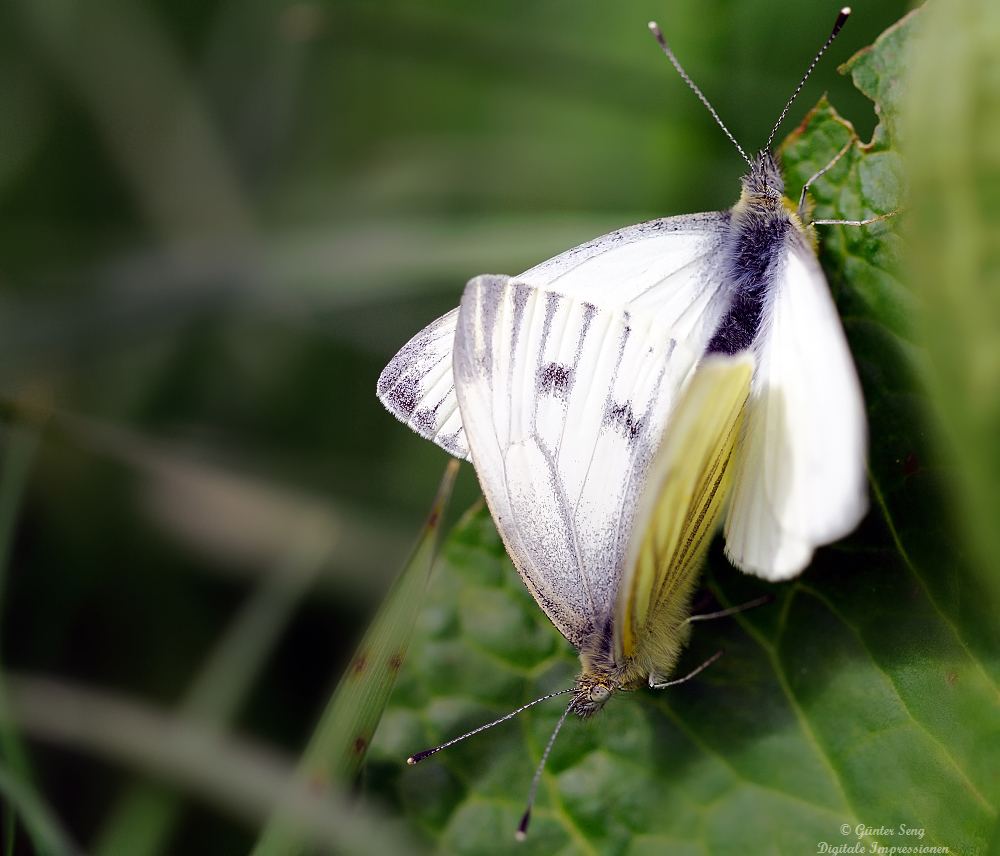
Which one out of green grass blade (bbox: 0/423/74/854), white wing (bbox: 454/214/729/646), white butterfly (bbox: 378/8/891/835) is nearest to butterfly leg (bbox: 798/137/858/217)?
white butterfly (bbox: 378/8/891/835)

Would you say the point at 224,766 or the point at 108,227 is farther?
the point at 108,227

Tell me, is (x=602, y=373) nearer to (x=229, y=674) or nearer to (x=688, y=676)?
(x=688, y=676)

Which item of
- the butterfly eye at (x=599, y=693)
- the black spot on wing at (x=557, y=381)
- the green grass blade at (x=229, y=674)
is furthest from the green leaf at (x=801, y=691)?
the green grass blade at (x=229, y=674)

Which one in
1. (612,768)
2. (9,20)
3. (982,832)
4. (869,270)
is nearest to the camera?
(982,832)

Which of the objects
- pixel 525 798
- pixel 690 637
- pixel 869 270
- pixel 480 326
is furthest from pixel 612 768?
pixel 869 270

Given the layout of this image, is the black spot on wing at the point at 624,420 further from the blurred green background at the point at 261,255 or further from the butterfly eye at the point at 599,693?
the blurred green background at the point at 261,255

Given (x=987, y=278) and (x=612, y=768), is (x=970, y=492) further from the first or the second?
(x=612, y=768)

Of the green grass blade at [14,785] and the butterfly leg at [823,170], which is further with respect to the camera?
the green grass blade at [14,785]

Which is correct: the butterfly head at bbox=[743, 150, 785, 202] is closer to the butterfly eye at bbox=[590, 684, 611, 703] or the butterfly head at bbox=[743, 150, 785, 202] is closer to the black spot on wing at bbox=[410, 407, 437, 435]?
the black spot on wing at bbox=[410, 407, 437, 435]
